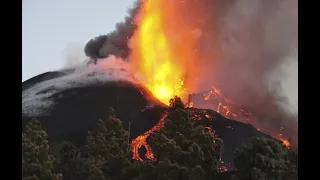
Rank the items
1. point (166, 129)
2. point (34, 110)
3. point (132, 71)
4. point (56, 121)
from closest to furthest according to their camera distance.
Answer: point (166, 129) < point (56, 121) < point (34, 110) < point (132, 71)

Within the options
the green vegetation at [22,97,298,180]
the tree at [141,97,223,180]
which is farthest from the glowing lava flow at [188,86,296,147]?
the tree at [141,97,223,180]

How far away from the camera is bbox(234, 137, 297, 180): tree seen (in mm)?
22500

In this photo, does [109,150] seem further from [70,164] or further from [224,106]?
[224,106]

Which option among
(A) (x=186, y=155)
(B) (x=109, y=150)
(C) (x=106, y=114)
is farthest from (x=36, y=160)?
(C) (x=106, y=114)

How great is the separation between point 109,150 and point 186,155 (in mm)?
8142

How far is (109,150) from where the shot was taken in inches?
1205

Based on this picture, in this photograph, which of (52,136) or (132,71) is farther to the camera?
(132,71)

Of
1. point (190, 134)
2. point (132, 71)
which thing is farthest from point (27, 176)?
point (132, 71)

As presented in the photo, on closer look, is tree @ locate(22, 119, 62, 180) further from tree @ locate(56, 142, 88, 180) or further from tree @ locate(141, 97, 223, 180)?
tree @ locate(141, 97, 223, 180)

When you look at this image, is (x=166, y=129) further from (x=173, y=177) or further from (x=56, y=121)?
(x=56, y=121)
